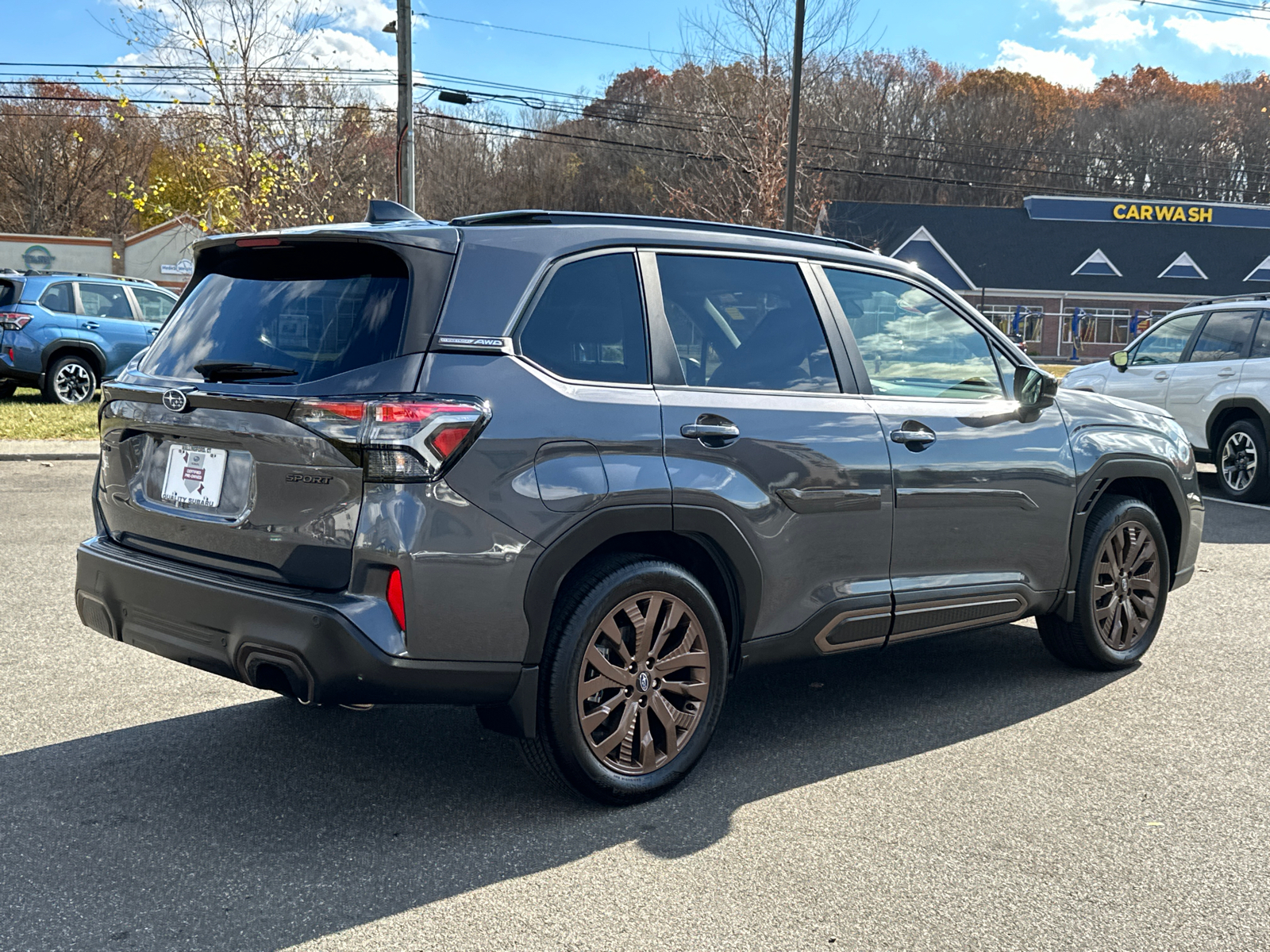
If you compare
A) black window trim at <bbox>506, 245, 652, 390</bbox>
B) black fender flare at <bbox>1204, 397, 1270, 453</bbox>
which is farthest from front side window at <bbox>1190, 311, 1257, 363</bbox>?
black window trim at <bbox>506, 245, 652, 390</bbox>

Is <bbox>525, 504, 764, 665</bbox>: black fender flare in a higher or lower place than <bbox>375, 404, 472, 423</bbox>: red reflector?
lower

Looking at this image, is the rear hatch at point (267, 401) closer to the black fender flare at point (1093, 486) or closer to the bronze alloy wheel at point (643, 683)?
the bronze alloy wheel at point (643, 683)

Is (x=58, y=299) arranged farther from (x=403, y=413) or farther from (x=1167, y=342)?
(x=403, y=413)

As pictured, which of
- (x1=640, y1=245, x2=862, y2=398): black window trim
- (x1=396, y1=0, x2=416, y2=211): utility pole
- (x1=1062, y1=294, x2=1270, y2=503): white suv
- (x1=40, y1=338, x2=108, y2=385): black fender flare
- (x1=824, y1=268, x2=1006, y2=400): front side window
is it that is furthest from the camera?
(x1=396, y1=0, x2=416, y2=211): utility pole

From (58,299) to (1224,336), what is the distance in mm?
→ 15019

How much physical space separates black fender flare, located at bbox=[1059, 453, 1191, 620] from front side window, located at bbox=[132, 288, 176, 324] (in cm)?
1581

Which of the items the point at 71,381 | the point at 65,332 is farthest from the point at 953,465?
the point at 71,381

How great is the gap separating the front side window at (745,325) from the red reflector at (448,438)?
36.0 inches

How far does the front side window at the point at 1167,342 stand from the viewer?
40.4 ft

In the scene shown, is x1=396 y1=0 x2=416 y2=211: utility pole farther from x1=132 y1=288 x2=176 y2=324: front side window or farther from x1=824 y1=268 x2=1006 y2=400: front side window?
x1=824 y1=268 x2=1006 y2=400: front side window

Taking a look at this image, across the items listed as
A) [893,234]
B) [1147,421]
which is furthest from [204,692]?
[893,234]

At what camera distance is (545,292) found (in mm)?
3750

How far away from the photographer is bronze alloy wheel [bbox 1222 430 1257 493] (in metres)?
11.5

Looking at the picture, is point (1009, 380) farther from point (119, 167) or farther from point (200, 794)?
point (119, 167)
